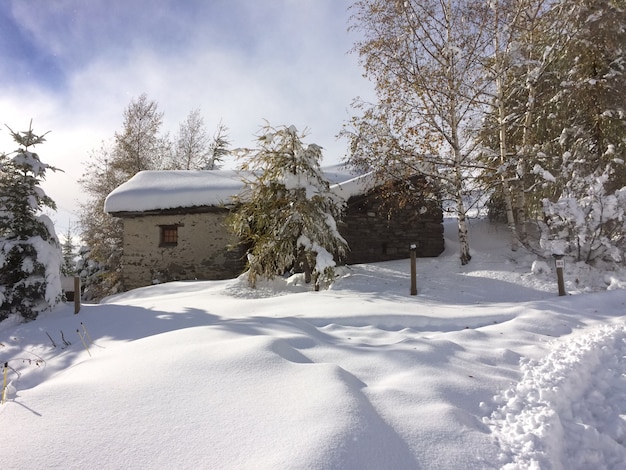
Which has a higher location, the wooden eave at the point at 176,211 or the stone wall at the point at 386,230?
the wooden eave at the point at 176,211

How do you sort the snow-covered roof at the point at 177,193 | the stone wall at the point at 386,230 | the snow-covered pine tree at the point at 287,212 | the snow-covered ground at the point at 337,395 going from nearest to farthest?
the snow-covered ground at the point at 337,395 < the snow-covered pine tree at the point at 287,212 < the stone wall at the point at 386,230 < the snow-covered roof at the point at 177,193

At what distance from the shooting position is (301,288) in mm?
9258

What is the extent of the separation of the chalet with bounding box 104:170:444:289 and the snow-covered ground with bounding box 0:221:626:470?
5.84m

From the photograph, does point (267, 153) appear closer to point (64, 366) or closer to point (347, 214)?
point (347, 214)

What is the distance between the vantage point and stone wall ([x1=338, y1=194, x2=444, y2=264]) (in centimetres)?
1148

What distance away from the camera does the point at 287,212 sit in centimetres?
884

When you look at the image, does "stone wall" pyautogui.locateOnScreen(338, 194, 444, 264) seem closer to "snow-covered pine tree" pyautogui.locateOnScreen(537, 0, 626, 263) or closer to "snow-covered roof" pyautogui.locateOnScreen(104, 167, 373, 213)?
"snow-covered roof" pyautogui.locateOnScreen(104, 167, 373, 213)

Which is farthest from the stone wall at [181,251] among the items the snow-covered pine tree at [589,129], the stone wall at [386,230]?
the snow-covered pine tree at [589,129]

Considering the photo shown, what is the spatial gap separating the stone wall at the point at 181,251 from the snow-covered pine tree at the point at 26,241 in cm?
419

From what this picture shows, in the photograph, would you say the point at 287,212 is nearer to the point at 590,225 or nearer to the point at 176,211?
the point at 176,211

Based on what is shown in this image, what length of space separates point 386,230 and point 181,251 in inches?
269

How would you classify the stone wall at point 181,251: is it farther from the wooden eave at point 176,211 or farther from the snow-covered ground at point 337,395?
the snow-covered ground at point 337,395

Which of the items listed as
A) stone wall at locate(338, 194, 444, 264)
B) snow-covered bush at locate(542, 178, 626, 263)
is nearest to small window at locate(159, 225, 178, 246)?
stone wall at locate(338, 194, 444, 264)

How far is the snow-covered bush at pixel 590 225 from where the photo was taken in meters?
7.58
